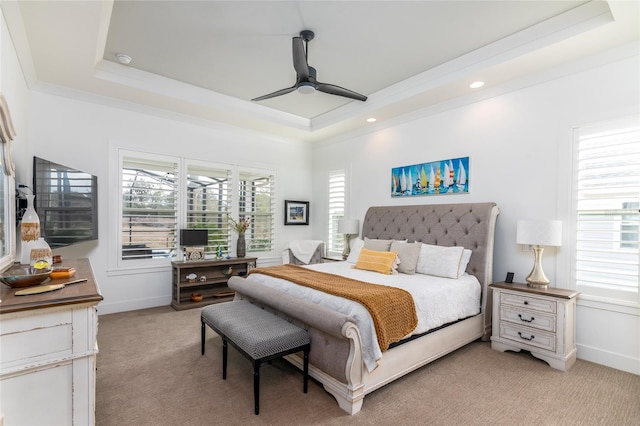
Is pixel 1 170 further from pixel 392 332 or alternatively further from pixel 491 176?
pixel 491 176

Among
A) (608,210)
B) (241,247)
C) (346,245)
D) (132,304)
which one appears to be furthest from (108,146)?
(608,210)

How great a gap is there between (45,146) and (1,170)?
77.7 inches

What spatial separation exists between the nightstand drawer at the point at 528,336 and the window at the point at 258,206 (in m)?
4.00

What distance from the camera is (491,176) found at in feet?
12.7

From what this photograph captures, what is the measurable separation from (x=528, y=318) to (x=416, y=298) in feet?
4.10

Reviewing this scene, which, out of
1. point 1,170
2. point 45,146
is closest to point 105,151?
point 45,146

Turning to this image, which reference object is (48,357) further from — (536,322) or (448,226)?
(448,226)

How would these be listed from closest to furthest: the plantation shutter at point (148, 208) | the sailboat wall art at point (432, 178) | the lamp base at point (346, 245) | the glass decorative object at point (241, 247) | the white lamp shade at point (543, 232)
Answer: the white lamp shade at point (543, 232)
the sailboat wall art at point (432, 178)
the plantation shutter at point (148, 208)
the glass decorative object at point (241, 247)
the lamp base at point (346, 245)

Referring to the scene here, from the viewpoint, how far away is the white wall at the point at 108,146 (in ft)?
12.7

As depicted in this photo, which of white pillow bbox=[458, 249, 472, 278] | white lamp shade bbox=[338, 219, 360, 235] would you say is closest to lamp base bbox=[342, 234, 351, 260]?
white lamp shade bbox=[338, 219, 360, 235]

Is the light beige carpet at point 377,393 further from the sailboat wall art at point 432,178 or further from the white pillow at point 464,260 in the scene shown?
the sailboat wall art at point 432,178

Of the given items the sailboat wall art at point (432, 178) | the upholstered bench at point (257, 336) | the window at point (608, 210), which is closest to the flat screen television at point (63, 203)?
the upholstered bench at point (257, 336)

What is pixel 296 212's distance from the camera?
20.7 ft

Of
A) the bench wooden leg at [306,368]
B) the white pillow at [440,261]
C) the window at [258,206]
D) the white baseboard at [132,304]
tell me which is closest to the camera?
the bench wooden leg at [306,368]
